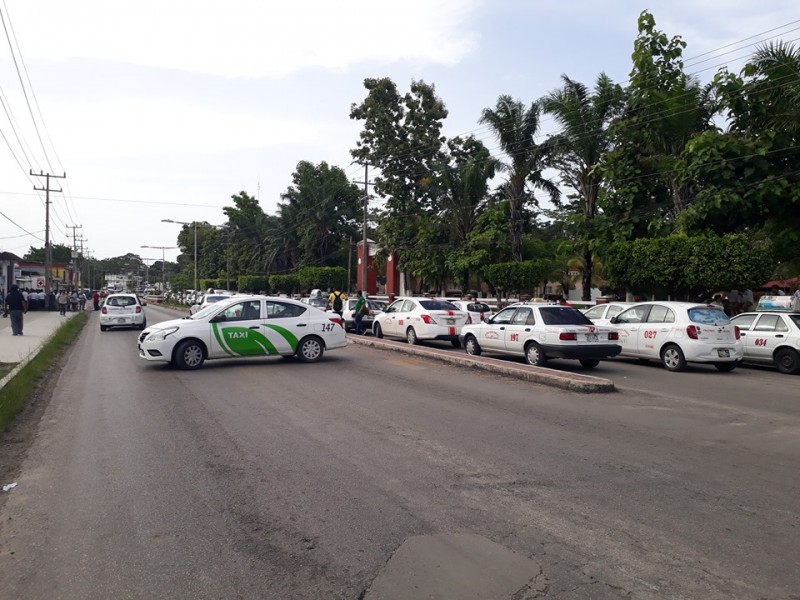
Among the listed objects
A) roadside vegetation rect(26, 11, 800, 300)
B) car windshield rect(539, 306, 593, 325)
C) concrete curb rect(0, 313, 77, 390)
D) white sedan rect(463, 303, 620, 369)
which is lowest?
concrete curb rect(0, 313, 77, 390)

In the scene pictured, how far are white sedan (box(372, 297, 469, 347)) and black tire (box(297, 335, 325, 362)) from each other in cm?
535

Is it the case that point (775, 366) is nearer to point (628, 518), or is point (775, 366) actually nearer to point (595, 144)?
point (628, 518)

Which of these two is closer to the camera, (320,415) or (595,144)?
(320,415)

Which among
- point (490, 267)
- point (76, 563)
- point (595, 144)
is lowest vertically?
point (76, 563)

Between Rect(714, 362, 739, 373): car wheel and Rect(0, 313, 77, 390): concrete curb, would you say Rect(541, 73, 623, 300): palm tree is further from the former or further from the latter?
Rect(0, 313, 77, 390): concrete curb

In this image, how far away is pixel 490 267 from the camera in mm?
35844

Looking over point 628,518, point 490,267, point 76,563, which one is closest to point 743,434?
point 628,518

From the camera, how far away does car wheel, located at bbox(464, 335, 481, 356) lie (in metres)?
17.5

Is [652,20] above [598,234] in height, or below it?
above

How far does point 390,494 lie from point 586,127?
2695 cm

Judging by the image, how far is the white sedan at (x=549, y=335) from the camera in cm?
1477

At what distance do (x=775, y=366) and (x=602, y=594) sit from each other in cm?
1449

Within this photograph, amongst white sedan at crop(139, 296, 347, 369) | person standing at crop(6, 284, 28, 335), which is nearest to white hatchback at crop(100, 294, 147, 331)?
person standing at crop(6, 284, 28, 335)

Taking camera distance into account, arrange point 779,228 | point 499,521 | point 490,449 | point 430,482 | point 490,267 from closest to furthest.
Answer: point 499,521 → point 430,482 → point 490,449 → point 779,228 → point 490,267
